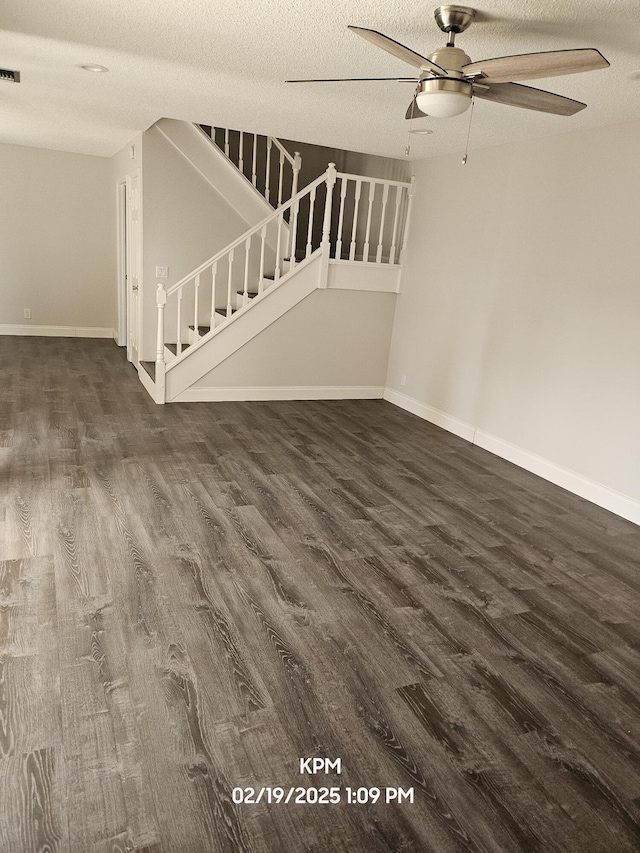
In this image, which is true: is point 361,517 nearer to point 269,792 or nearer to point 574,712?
point 574,712

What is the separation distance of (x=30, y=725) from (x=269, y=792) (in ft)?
2.66

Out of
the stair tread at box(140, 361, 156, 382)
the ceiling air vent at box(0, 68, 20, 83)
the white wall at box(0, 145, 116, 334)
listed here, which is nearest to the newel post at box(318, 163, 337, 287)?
the stair tread at box(140, 361, 156, 382)

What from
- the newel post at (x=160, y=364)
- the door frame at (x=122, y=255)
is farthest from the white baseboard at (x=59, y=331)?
the newel post at (x=160, y=364)

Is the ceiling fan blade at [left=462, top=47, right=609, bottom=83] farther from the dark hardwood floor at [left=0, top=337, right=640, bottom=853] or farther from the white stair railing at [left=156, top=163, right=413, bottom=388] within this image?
the white stair railing at [left=156, top=163, right=413, bottom=388]

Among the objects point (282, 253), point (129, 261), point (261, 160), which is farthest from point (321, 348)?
point (129, 261)

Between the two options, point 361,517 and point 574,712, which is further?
point 361,517

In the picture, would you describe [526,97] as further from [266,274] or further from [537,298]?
[266,274]

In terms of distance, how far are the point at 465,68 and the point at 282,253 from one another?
15.1 feet

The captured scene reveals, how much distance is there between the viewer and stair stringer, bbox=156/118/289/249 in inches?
243

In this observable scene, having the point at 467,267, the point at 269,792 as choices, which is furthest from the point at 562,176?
the point at 269,792

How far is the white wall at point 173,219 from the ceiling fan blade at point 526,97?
4525mm

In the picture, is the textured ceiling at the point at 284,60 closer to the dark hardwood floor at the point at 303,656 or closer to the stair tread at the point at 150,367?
the stair tread at the point at 150,367

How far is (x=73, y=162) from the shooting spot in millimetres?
8188

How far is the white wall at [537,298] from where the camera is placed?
13.4 ft
